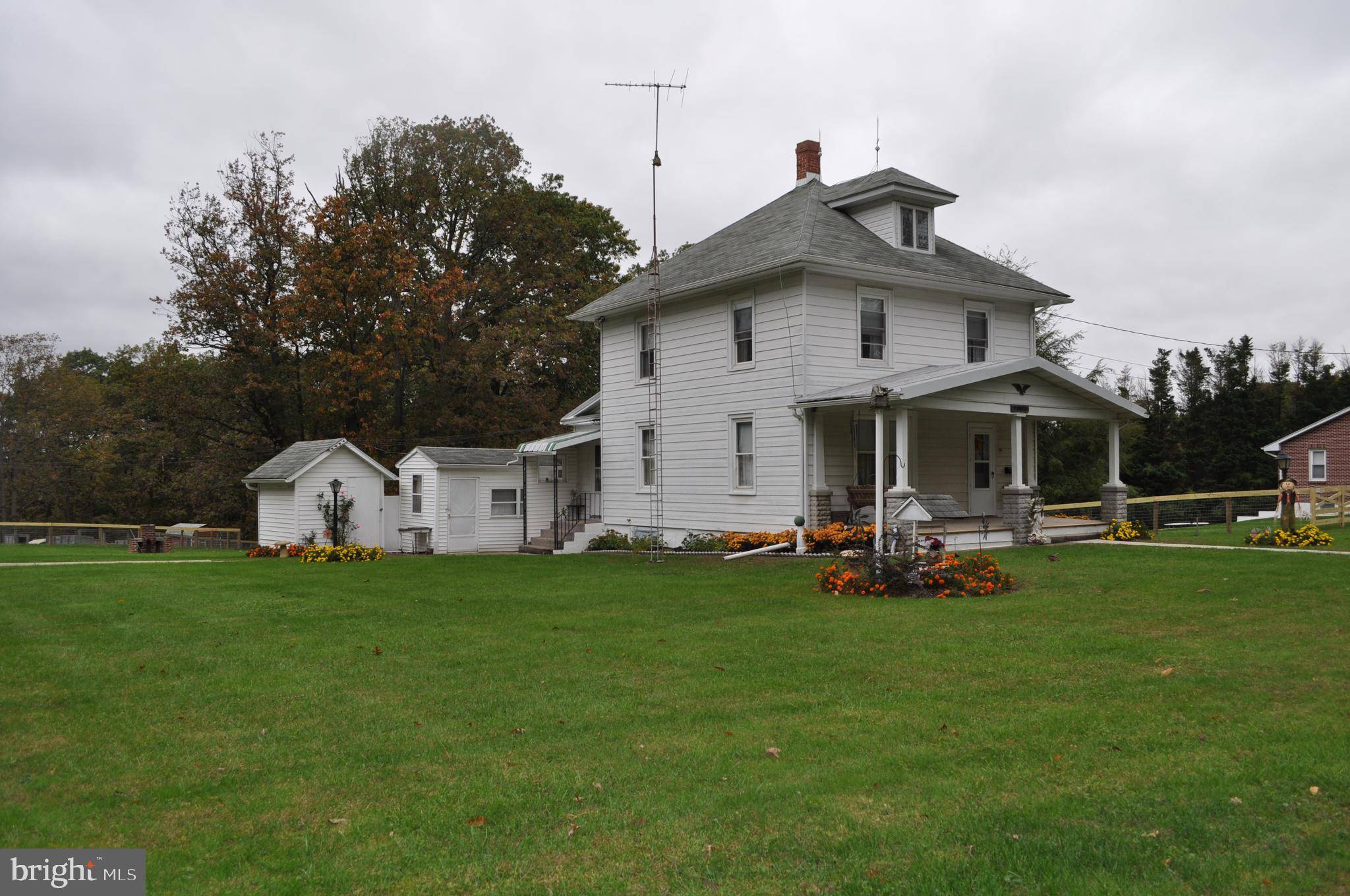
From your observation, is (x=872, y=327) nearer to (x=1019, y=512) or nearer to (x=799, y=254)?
(x=799, y=254)

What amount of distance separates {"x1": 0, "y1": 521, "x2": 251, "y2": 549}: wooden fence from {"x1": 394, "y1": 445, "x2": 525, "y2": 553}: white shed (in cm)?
1045

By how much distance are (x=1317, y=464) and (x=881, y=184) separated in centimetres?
3122

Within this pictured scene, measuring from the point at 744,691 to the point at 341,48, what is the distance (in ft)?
62.7

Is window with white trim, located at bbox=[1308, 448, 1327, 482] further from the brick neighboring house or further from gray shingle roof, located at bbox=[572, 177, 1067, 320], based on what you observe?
gray shingle roof, located at bbox=[572, 177, 1067, 320]

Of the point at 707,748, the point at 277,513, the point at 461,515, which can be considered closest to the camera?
the point at 707,748

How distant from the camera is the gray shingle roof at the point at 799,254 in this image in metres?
20.1

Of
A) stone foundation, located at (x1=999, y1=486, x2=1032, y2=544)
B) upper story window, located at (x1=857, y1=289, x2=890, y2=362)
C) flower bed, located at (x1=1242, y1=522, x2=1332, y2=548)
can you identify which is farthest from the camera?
upper story window, located at (x1=857, y1=289, x2=890, y2=362)

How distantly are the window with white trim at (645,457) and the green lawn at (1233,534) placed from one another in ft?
38.2

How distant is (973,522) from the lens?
20.2 meters

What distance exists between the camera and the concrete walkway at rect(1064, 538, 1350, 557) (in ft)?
50.2

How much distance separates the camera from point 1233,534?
20.7m

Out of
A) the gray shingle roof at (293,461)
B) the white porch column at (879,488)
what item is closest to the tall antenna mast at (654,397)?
the white porch column at (879,488)

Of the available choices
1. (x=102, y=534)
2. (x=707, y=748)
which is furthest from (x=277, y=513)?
(x=707, y=748)

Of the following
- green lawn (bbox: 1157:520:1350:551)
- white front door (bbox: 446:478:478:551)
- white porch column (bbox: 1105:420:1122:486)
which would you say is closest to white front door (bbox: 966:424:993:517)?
white porch column (bbox: 1105:420:1122:486)
